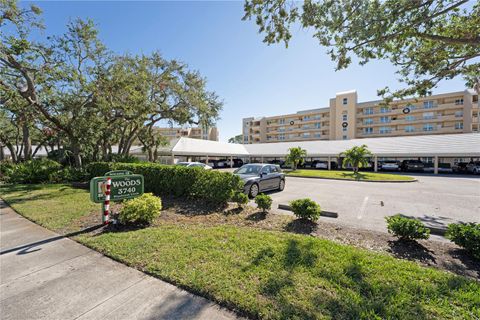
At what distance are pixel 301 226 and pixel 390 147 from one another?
2758 centimetres

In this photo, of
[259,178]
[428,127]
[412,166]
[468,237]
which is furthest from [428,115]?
[468,237]

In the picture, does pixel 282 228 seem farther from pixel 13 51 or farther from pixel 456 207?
pixel 13 51

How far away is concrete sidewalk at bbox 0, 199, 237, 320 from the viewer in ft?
7.95

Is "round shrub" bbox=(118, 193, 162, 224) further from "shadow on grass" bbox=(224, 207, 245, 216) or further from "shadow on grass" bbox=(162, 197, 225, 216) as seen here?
"shadow on grass" bbox=(224, 207, 245, 216)

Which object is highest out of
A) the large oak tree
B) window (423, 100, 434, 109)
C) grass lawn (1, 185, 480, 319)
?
window (423, 100, 434, 109)

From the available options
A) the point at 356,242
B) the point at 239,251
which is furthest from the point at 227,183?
the point at 356,242

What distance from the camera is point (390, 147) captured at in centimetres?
2600

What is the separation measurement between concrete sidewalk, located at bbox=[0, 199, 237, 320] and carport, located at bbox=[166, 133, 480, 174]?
71.7 ft

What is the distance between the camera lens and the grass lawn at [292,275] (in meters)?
2.42

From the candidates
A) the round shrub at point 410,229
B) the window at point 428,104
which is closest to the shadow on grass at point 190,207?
the round shrub at point 410,229

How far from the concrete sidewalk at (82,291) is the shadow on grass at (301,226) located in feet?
10.1

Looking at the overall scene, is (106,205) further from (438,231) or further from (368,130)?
(368,130)

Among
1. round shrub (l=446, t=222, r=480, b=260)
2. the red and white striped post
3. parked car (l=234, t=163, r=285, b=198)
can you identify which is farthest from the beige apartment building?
the red and white striped post

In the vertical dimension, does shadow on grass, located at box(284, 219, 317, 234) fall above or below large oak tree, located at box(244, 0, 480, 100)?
below
